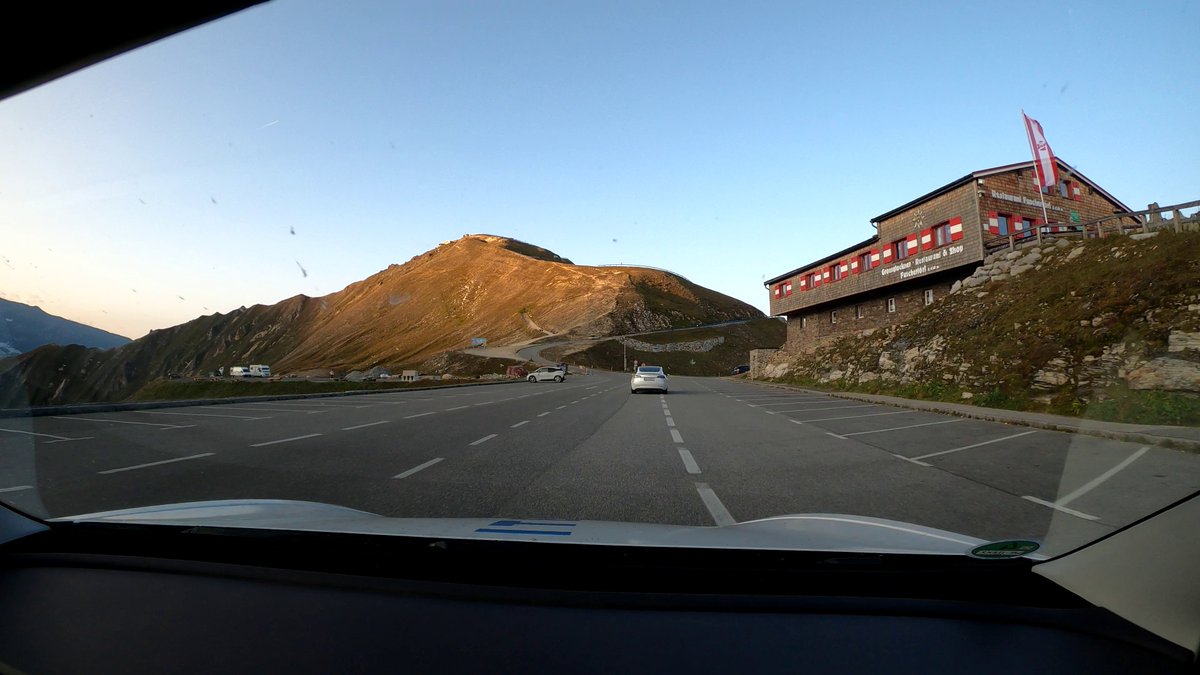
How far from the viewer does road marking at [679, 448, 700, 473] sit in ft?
26.5

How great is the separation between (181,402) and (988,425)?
27457 mm

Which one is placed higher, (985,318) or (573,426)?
(985,318)

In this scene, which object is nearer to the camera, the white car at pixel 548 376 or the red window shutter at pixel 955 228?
the red window shutter at pixel 955 228

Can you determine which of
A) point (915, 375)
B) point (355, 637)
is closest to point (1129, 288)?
point (915, 375)

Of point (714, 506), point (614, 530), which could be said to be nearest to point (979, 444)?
point (714, 506)

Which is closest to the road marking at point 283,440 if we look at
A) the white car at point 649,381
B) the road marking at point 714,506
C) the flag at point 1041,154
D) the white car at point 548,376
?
the road marking at point 714,506

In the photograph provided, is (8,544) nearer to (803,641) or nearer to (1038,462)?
(803,641)

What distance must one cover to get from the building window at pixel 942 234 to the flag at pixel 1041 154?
4418 mm

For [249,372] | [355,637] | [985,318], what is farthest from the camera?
[249,372]

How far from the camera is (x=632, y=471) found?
785 cm

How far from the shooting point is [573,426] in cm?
1383

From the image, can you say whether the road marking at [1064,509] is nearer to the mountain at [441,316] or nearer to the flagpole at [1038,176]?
the flagpole at [1038,176]

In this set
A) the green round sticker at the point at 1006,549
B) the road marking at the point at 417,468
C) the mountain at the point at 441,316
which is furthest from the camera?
the mountain at the point at 441,316

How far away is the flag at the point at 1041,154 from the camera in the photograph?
88.2 feet
